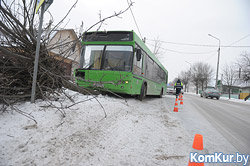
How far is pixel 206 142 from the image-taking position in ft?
10.8

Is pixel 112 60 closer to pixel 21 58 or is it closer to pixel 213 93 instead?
pixel 21 58

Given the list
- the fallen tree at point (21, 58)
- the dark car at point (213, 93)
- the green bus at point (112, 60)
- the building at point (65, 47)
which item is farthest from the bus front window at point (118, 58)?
the dark car at point (213, 93)

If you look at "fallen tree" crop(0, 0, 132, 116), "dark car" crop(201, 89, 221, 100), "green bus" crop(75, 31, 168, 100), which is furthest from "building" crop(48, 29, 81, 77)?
"dark car" crop(201, 89, 221, 100)

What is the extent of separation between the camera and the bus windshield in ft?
22.4

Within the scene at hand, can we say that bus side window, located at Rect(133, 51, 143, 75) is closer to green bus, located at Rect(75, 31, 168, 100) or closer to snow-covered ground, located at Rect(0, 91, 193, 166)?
green bus, located at Rect(75, 31, 168, 100)

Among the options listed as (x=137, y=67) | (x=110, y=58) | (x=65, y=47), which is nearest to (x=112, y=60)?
(x=110, y=58)

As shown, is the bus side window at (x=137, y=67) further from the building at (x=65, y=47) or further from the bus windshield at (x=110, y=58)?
the building at (x=65, y=47)

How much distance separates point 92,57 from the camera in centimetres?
706

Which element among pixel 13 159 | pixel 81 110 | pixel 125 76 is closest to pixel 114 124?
pixel 81 110

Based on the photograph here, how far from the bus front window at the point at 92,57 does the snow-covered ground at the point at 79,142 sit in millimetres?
3561

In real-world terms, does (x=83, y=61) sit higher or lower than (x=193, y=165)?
higher

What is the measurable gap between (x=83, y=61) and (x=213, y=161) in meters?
→ 6.21

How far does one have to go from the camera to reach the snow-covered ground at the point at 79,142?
2.08m

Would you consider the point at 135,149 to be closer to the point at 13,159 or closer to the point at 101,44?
the point at 13,159
